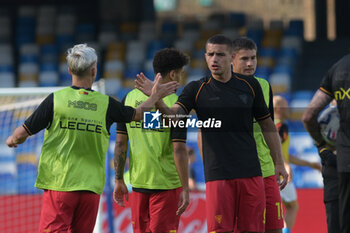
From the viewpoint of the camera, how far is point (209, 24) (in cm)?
1895

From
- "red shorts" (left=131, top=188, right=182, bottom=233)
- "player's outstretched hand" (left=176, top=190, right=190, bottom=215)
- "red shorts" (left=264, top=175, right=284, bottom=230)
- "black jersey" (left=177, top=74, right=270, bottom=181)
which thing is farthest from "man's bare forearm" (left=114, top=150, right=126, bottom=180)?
"red shorts" (left=264, top=175, right=284, bottom=230)

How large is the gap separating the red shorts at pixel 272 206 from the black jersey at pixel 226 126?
0.61 metres

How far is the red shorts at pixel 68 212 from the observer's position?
5.03 meters

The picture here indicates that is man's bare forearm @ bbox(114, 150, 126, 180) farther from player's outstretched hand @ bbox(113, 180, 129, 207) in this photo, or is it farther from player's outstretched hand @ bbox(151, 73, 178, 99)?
player's outstretched hand @ bbox(151, 73, 178, 99)

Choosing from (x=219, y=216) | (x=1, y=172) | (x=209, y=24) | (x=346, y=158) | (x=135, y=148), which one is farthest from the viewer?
(x=209, y=24)

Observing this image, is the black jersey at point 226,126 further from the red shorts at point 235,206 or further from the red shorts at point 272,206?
the red shorts at point 272,206

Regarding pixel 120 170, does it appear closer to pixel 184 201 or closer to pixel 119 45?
pixel 184 201

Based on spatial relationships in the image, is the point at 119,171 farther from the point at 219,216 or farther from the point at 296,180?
the point at 296,180

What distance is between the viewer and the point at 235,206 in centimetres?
538

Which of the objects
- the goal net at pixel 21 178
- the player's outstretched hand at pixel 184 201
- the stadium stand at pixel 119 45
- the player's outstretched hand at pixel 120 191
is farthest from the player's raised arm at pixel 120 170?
the stadium stand at pixel 119 45

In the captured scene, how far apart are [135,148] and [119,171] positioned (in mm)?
269

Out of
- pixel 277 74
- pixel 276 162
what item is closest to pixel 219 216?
pixel 276 162

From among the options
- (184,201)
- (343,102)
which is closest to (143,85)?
(184,201)

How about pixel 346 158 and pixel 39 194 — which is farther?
pixel 39 194
